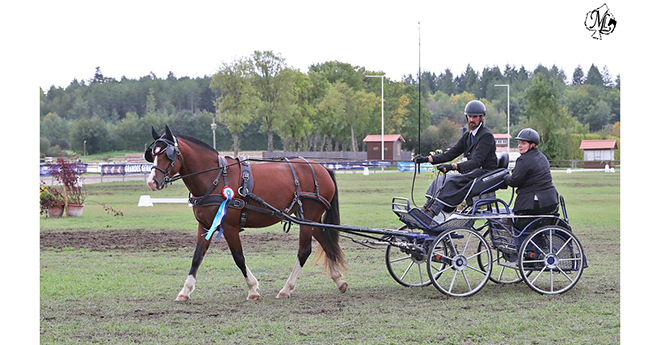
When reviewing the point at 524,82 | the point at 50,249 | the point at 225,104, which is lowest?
the point at 50,249

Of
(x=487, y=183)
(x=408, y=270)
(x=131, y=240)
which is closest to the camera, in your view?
(x=487, y=183)

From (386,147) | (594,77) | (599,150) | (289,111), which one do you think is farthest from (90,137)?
(594,77)

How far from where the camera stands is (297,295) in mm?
8070

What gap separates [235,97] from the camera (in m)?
61.1

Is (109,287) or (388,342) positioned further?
(109,287)

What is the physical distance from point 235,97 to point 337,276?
5416 centimetres

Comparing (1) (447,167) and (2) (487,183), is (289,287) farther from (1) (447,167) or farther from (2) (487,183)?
(2) (487,183)

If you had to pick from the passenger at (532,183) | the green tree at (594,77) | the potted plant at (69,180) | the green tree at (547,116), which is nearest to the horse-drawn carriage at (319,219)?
the passenger at (532,183)

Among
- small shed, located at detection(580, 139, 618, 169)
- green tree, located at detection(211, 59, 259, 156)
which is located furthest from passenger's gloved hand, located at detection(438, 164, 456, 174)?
small shed, located at detection(580, 139, 618, 169)

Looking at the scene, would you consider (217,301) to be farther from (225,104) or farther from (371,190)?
(225,104)

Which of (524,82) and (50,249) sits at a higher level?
(524,82)

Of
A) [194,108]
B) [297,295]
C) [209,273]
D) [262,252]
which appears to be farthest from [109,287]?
[194,108]

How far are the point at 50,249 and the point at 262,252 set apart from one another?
402 centimetres

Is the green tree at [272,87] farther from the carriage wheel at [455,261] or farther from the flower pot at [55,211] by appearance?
the carriage wheel at [455,261]
